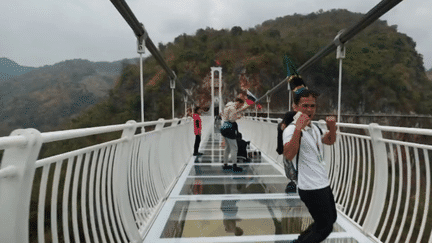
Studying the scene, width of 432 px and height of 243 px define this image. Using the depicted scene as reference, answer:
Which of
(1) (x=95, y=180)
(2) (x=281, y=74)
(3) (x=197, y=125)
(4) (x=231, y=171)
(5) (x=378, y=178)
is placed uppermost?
(2) (x=281, y=74)

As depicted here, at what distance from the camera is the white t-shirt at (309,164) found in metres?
1.75

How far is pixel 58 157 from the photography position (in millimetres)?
1205

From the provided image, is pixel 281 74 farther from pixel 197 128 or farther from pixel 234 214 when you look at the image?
pixel 234 214

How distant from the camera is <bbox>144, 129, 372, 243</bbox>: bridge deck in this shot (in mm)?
2338

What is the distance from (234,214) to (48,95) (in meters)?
79.1

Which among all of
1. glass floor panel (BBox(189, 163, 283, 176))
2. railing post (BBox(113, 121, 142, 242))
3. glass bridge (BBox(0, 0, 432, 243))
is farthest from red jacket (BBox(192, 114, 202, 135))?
railing post (BBox(113, 121, 142, 242))

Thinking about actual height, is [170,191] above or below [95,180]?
below

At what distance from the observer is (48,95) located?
6856cm

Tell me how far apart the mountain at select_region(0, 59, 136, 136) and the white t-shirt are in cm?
5687

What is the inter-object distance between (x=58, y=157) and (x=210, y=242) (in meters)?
1.50

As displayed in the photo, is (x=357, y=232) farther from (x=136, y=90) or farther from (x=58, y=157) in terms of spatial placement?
(x=136, y=90)

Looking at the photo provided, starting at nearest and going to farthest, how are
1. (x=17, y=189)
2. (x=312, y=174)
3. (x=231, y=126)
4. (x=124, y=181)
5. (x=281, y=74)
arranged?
(x=17, y=189) → (x=312, y=174) → (x=124, y=181) → (x=231, y=126) → (x=281, y=74)

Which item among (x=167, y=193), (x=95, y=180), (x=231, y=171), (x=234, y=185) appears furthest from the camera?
(x=231, y=171)

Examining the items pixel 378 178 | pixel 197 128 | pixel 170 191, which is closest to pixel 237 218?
pixel 170 191
